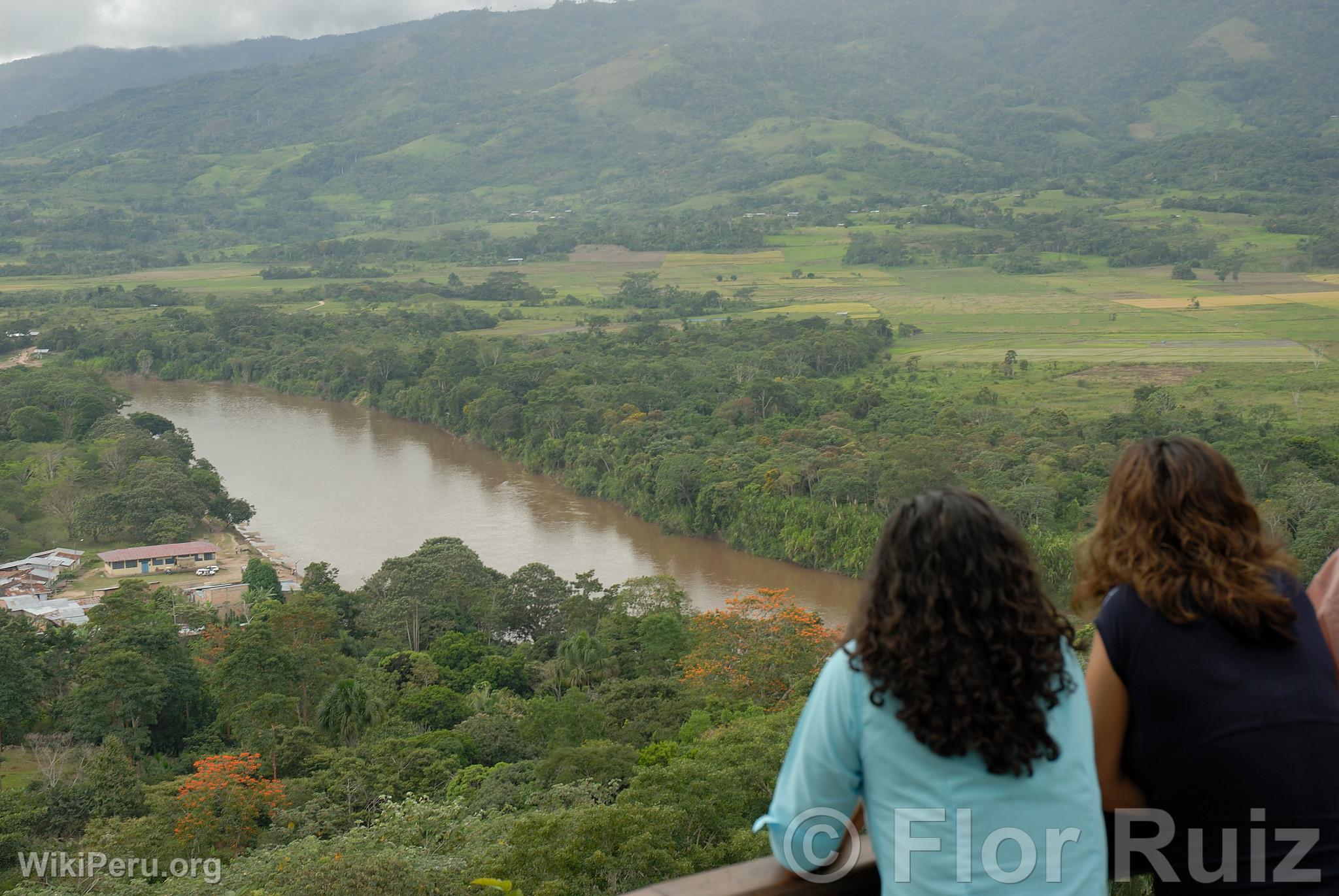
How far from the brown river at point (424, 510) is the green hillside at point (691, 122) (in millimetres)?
43020

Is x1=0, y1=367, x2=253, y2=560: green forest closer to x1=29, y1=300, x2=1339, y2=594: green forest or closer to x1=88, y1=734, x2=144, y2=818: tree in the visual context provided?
x1=29, y1=300, x2=1339, y2=594: green forest

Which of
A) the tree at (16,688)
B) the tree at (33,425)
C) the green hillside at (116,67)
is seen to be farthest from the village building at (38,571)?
the green hillside at (116,67)

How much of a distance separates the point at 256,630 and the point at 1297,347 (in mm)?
28014

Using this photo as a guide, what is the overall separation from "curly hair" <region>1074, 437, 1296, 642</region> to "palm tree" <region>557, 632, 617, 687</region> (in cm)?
1211

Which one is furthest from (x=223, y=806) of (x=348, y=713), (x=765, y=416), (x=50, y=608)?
(x=765, y=416)

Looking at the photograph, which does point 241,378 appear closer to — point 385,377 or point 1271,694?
point 385,377

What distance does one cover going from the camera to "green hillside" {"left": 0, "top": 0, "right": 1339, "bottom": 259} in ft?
249

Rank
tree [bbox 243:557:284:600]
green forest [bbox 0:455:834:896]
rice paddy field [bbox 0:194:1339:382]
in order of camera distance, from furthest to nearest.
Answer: rice paddy field [bbox 0:194:1339:382], tree [bbox 243:557:284:600], green forest [bbox 0:455:834:896]

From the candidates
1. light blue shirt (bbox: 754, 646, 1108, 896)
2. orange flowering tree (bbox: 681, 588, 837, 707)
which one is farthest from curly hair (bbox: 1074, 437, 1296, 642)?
orange flowering tree (bbox: 681, 588, 837, 707)

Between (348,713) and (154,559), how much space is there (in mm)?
8488

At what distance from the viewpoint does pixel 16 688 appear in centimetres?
1166

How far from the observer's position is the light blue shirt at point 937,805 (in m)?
1.36

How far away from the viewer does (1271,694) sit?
4.67ft

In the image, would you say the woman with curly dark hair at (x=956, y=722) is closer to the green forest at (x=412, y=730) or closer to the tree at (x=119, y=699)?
the green forest at (x=412, y=730)
